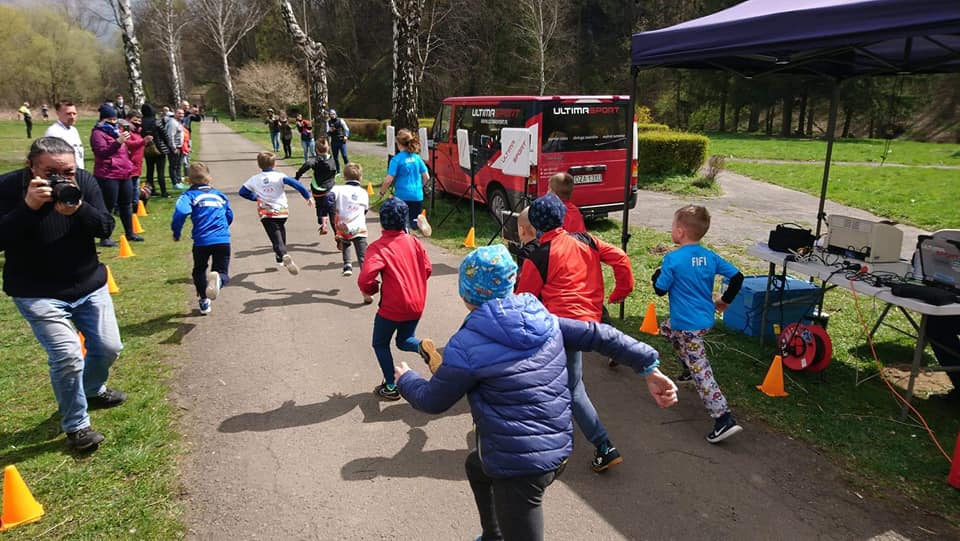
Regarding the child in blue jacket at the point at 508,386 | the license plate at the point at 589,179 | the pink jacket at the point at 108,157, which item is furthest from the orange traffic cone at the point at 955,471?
the pink jacket at the point at 108,157

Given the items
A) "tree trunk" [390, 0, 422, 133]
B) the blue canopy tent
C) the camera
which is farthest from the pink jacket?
the blue canopy tent

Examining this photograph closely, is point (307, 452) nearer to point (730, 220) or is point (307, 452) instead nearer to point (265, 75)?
point (730, 220)

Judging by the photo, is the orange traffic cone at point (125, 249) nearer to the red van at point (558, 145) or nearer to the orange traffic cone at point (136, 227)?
the orange traffic cone at point (136, 227)

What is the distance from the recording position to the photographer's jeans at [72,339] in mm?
3621

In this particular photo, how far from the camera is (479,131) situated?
10781mm

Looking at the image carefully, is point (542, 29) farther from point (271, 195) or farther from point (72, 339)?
point (72, 339)

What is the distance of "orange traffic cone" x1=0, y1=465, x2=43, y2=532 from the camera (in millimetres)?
3129

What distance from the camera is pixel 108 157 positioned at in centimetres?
914

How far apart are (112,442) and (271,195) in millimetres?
3819

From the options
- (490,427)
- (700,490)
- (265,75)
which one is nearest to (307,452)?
(490,427)

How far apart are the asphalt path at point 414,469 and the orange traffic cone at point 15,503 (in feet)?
2.63

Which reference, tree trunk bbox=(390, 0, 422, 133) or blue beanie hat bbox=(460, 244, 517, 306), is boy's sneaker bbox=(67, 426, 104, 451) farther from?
tree trunk bbox=(390, 0, 422, 133)

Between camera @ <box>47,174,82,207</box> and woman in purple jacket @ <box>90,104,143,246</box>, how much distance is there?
21.0 feet

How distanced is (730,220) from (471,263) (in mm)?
10936
